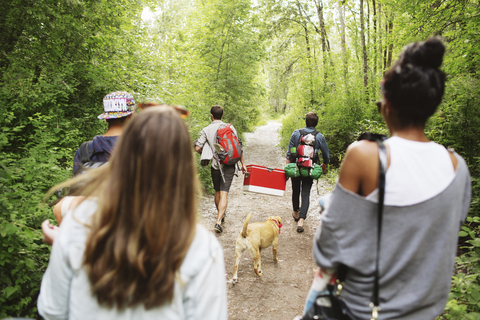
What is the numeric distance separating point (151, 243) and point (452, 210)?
137cm

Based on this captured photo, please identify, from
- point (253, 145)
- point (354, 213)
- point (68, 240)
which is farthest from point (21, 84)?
point (253, 145)

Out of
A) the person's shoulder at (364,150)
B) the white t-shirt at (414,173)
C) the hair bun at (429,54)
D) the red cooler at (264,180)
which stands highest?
the hair bun at (429,54)

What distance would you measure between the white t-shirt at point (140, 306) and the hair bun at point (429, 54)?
127cm

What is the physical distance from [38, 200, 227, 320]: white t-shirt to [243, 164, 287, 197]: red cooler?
445cm

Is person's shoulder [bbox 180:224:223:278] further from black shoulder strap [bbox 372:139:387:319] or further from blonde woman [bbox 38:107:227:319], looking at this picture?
black shoulder strap [bbox 372:139:387:319]

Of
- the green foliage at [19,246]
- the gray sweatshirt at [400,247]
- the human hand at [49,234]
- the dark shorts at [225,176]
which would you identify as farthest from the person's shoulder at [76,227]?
the dark shorts at [225,176]

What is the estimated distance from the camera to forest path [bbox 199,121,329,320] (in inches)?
147

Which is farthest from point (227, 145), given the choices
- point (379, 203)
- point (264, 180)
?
point (379, 203)

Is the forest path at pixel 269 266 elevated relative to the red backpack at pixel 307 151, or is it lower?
lower

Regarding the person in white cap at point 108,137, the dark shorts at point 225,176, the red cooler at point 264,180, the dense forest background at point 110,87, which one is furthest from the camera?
the dark shorts at point 225,176

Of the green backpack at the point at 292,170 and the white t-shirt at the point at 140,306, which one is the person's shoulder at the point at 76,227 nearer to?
the white t-shirt at the point at 140,306

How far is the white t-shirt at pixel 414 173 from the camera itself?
1.30 metres

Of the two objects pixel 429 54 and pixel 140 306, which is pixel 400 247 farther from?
pixel 140 306

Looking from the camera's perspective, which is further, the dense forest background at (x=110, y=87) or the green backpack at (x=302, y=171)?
the green backpack at (x=302, y=171)
